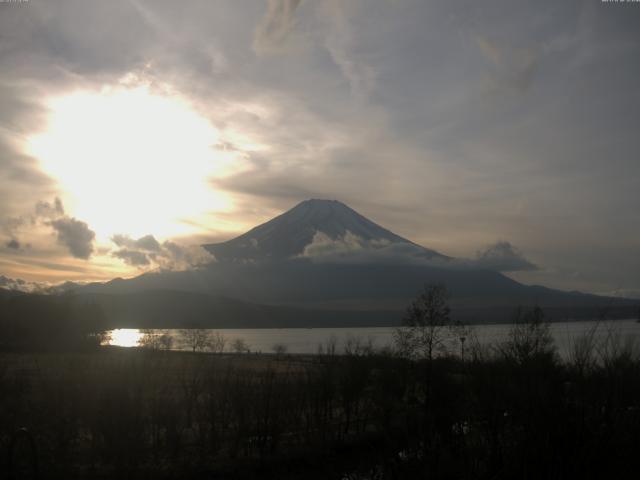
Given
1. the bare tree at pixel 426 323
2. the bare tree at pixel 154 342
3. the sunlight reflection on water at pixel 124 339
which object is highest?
the bare tree at pixel 426 323

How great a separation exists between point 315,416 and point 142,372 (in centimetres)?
581

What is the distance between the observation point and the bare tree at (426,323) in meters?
29.5

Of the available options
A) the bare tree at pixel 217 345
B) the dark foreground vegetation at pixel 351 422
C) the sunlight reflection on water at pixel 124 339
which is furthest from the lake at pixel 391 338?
the bare tree at pixel 217 345

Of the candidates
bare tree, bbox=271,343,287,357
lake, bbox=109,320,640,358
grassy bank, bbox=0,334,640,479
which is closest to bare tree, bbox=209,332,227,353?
lake, bbox=109,320,640,358

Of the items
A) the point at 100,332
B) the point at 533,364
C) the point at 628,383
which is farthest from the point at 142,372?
the point at 100,332

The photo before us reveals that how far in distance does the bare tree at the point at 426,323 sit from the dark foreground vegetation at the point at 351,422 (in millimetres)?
4490

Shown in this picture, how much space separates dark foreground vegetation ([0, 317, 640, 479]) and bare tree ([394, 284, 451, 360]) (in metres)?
4.49

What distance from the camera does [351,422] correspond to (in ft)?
70.8

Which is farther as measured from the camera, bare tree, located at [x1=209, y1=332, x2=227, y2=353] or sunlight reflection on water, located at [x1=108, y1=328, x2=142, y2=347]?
bare tree, located at [x1=209, y1=332, x2=227, y2=353]

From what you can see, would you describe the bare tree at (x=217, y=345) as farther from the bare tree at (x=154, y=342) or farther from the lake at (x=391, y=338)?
the bare tree at (x=154, y=342)

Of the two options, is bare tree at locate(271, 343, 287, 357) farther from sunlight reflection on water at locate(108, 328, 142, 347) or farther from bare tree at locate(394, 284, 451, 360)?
bare tree at locate(394, 284, 451, 360)

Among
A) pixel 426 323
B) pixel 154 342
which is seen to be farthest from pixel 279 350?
pixel 426 323

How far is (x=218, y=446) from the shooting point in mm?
17516

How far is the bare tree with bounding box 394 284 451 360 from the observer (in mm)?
29500
